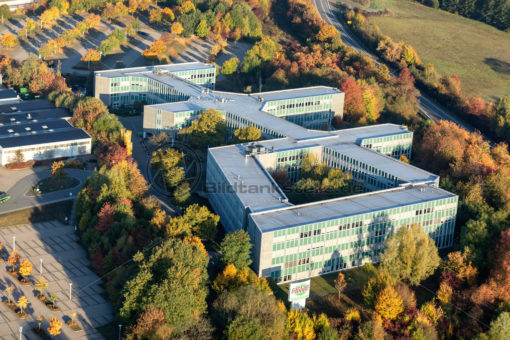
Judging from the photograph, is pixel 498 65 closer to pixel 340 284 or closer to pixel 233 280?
pixel 340 284

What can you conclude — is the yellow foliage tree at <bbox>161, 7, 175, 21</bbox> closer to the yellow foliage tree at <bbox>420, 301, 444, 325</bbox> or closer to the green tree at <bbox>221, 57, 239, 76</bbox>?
the green tree at <bbox>221, 57, 239, 76</bbox>

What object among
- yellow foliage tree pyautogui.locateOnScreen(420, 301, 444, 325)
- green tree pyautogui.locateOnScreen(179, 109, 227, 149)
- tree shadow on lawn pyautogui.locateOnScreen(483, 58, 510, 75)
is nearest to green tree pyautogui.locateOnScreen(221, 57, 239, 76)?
green tree pyautogui.locateOnScreen(179, 109, 227, 149)

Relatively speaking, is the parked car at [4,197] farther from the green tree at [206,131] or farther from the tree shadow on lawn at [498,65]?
the tree shadow on lawn at [498,65]

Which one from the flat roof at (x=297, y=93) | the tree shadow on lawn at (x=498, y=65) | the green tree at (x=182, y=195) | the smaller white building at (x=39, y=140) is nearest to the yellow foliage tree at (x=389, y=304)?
the green tree at (x=182, y=195)

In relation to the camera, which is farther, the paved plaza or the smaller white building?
the smaller white building

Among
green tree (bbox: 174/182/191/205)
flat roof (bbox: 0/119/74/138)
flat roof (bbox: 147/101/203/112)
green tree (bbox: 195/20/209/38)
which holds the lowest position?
green tree (bbox: 174/182/191/205)

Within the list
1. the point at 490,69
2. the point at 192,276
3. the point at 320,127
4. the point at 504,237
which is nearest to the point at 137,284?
the point at 192,276

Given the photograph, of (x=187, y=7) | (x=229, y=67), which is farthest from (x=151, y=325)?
(x=187, y=7)
